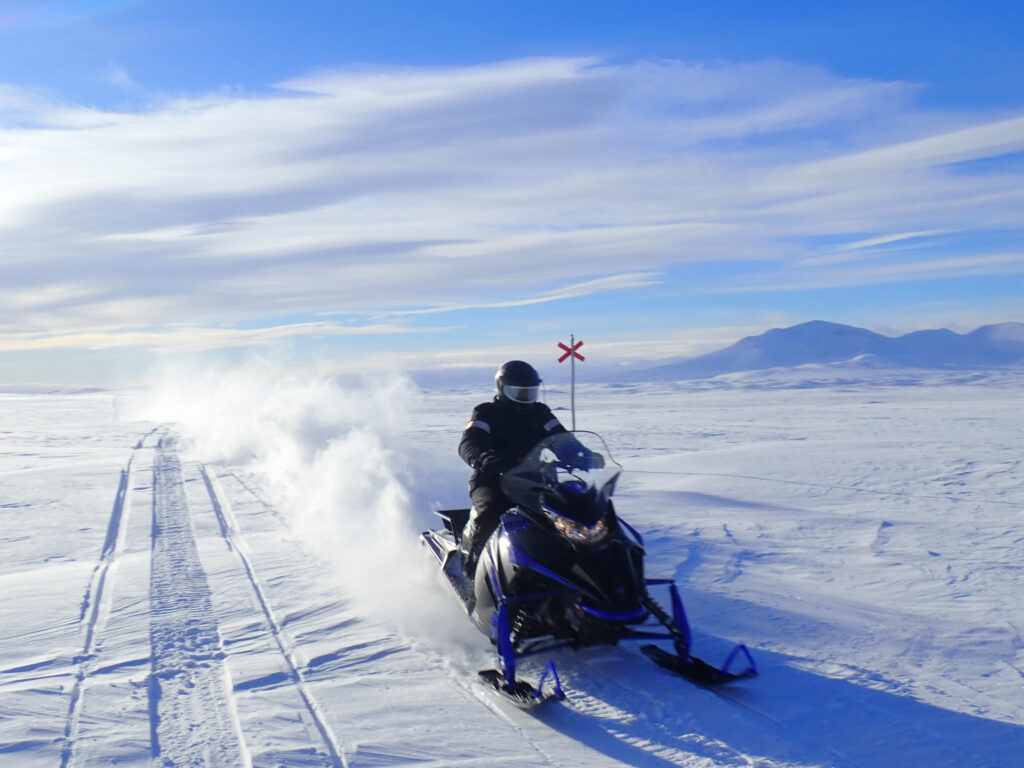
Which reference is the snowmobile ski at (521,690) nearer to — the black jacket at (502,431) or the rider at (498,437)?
the rider at (498,437)

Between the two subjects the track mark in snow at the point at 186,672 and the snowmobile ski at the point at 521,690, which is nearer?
the track mark in snow at the point at 186,672

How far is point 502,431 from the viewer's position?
18.9 feet

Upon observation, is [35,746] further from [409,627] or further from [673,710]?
[673,710]

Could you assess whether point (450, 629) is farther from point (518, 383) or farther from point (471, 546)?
point (518, 383)

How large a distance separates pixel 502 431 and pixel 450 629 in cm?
144

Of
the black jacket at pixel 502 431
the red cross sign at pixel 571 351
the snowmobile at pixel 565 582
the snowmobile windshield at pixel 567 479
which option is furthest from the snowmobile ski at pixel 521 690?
the red cross sign at pixel 571 351

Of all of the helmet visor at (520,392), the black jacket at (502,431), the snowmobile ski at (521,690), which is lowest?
the snowmobile ski at (521,690)

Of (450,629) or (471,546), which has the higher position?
(471,546)

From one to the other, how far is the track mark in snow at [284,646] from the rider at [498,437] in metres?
1.31

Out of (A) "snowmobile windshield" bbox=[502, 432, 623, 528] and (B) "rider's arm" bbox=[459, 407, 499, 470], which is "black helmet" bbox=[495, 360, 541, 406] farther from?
(A) "snowmobile windshield" bbox=[502, 432, 623, 528]

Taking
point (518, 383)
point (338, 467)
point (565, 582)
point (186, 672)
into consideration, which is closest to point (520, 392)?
point (518, 383)

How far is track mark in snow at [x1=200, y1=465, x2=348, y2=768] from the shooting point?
Answer: 3686mm

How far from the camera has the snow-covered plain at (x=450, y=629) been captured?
3674mm

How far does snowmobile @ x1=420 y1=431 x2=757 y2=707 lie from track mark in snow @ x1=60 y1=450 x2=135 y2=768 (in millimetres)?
2088
